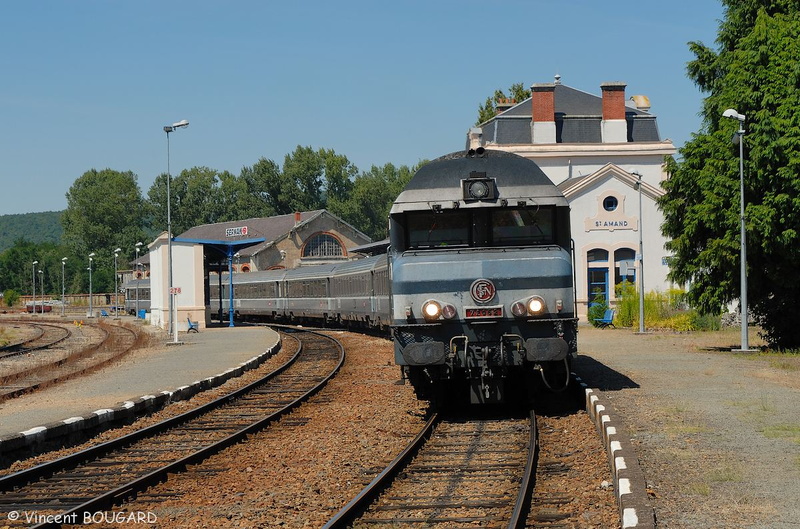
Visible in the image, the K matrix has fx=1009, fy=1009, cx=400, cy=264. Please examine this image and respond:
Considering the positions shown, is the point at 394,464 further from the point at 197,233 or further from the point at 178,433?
the point at 197,233

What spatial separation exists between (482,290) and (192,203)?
434 ft

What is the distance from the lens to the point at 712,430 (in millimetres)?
11758

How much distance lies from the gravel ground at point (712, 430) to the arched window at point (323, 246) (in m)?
67.4

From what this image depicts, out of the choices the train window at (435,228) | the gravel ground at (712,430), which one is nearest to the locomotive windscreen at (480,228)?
the train window at (435,228)

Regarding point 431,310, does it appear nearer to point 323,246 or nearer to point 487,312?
point 487,312

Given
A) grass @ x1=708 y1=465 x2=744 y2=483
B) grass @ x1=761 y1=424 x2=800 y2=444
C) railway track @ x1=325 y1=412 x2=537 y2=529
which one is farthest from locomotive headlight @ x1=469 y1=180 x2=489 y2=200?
grass @ x1=708 y1=465 x2=744 y2=483

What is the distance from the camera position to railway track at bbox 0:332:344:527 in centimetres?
937

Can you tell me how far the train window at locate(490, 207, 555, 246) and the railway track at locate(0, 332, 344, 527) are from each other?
432 centimetres

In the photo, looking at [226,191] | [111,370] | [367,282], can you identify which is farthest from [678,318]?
[226,191]

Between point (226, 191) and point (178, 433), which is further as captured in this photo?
point (226, 191)

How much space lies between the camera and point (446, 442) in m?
12.3

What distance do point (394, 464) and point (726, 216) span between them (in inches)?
684

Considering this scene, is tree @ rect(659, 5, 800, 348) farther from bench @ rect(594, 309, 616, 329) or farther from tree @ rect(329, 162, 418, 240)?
tree @ rect(329, 162, 418, 240)

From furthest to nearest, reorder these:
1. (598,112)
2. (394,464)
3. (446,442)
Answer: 1. (598,112)
2. (446,442)
3. (394,464)
